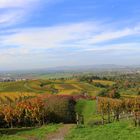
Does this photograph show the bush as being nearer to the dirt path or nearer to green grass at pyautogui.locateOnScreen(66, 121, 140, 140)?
the dirt path

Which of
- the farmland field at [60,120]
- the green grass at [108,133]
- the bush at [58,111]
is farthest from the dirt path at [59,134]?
the bush at [58,111]

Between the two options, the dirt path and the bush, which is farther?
the bush

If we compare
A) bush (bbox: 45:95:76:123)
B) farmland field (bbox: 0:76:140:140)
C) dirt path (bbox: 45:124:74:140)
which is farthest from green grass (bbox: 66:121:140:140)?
bush (bbox: 45:95:76:123)

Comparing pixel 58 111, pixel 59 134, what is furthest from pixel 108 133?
pixel 58 111

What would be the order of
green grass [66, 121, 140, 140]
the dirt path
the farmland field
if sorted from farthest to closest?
1. the farmland field
2. the dirt path
3. green grass [66, 121, 140, 140]

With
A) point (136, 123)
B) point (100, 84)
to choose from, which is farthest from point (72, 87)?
point (136, 123)

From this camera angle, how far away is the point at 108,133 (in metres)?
30.1

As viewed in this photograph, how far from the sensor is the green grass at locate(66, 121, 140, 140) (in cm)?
2803

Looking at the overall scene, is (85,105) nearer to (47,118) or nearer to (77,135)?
(47,118)

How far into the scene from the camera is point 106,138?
91.4ft

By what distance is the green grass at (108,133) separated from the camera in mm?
28034

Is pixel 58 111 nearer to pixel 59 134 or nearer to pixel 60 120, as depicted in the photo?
pixel 60 120

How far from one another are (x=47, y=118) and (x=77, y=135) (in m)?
23.8

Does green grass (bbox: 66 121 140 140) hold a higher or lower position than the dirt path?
higher
